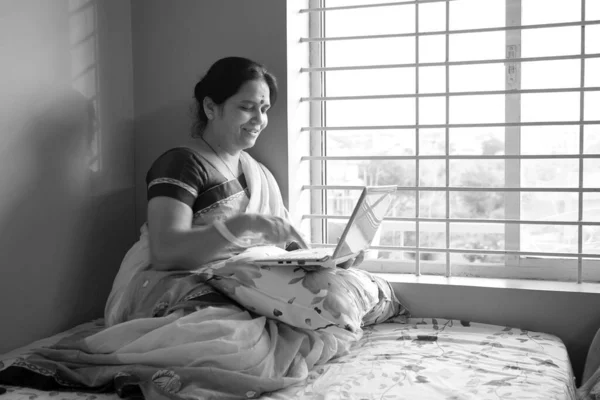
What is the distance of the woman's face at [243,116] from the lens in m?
1.96

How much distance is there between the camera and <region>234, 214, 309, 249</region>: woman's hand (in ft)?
5.68

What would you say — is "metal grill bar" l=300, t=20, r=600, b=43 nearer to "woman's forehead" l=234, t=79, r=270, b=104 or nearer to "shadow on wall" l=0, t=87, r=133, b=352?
"woman's forehead" l=234, t=79, r=270, b=104

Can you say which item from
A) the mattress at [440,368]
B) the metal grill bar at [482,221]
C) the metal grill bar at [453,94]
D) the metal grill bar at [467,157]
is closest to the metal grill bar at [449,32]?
the metal grill bar at [453,94]

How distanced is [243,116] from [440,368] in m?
0.94

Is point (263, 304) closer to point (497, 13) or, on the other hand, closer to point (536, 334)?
point (536, 334)

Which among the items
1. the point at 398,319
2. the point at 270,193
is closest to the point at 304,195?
the point at 270,193

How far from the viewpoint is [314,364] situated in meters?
1.66

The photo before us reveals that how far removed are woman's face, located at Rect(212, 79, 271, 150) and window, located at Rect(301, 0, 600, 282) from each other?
1.30 ft

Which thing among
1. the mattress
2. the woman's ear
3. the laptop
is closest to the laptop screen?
the laptop

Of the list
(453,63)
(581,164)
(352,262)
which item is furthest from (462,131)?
(352,262)

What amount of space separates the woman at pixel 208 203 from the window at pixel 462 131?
40 cm

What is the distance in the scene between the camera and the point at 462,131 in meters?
2.32

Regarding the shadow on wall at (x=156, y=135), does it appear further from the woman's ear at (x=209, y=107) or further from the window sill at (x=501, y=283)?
the window sill at (x=501, y=283)

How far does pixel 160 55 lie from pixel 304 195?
741 millimetres
